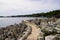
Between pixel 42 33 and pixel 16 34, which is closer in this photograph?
pixel 42 33

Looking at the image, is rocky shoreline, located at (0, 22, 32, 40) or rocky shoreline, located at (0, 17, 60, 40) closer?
rocky shoreline, located at (0, 17, 60, 40)

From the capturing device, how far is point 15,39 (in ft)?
43.2

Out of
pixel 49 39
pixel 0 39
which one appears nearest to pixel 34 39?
pixel 49 39

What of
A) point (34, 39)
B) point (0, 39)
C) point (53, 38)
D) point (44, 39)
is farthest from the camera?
point (0, 39)

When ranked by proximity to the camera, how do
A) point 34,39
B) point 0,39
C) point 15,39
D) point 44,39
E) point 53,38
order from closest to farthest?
1. point 53,38
2. point 44,39
3. point 34,39
4. point 15,39
5. point 0,39

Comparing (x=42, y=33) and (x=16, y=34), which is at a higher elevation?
(x=42, y=33)

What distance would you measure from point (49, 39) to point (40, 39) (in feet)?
2.73

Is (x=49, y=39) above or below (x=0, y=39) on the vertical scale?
above

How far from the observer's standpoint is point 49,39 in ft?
24.3

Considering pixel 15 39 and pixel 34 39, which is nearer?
pixel 34 39

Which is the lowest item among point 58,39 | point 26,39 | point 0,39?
point 0,39

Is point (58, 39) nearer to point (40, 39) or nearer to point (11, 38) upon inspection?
point (40, 39)

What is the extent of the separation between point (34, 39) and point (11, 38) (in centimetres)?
348

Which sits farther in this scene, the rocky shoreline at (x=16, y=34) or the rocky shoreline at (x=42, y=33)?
the rocky shoreline at (x=16, y=34)
